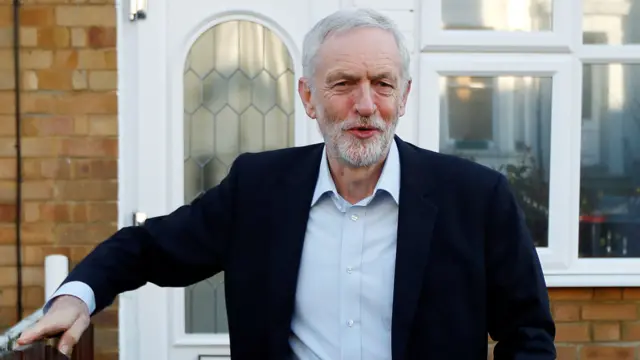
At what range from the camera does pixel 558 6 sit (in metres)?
3.58

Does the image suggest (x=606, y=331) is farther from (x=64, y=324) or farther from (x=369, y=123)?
(x=64, y=324)

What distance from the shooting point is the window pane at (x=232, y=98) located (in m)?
3.56

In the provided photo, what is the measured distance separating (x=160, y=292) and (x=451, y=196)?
6.38 ft

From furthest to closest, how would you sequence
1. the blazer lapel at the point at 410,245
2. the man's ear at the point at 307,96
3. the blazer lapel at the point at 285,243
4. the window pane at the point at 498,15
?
the window pane at the point at 498,15
the man's ear at the point at 307,96
the blazer lapel at the point at 285,243
the blazer lapel at the point at 410,245

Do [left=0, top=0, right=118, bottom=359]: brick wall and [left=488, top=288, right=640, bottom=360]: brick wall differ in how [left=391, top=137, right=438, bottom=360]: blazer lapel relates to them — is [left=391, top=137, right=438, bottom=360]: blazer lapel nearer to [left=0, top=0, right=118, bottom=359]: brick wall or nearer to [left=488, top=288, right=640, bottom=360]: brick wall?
[left=0, top=0, right=118, bottom=359]: brick wall

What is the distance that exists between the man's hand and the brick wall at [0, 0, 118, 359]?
1659 millimetres

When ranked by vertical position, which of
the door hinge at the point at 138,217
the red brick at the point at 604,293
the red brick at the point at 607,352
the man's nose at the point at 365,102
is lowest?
the red brick at the point at 607,352

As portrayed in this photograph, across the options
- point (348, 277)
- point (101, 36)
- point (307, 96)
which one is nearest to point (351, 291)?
point (348, 277)

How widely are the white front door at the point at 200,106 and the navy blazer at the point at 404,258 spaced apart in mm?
1443

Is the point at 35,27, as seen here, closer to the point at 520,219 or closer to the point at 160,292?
the point at 160,292

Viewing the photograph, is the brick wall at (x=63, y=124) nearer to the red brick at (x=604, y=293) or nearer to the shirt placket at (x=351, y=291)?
the shirt placket at (x=351, y=291)

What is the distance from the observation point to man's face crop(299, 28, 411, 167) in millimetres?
1869

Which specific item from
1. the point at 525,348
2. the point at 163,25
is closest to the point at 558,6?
the point at 163,25

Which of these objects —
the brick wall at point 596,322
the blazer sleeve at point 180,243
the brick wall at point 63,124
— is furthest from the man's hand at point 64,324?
the brick wall at point 596,322
